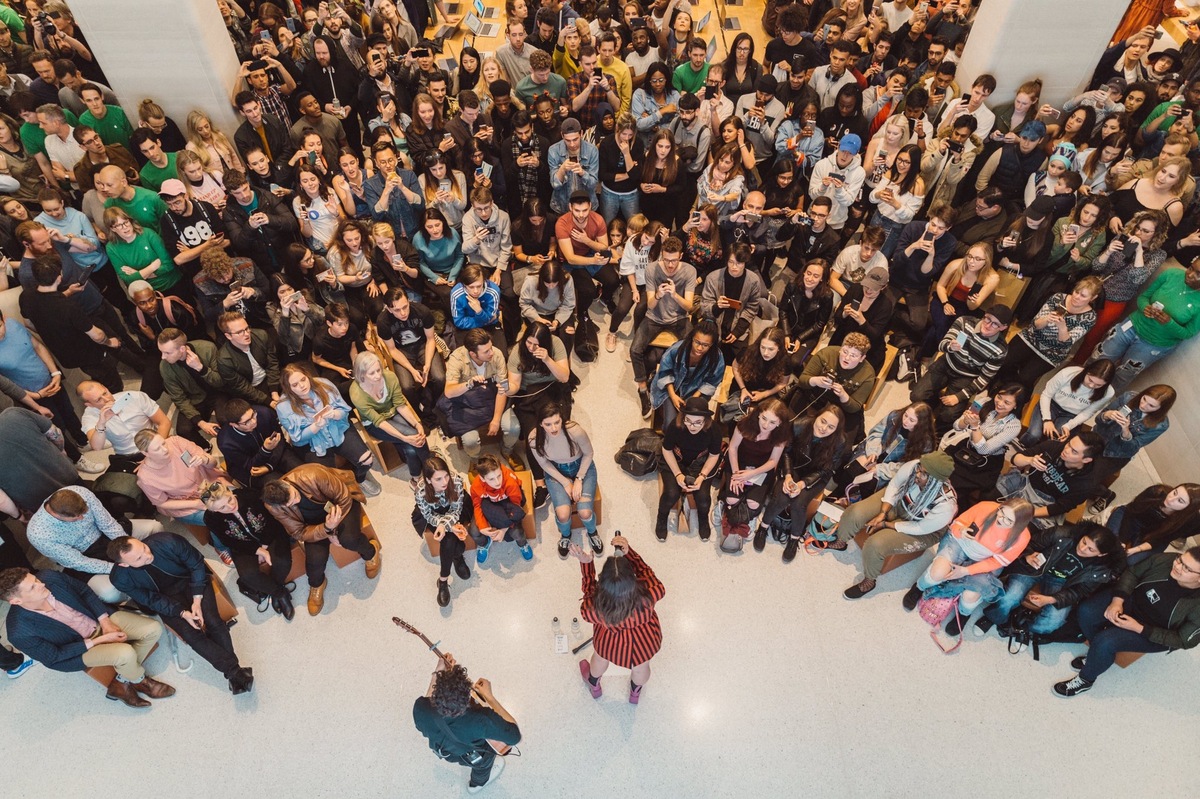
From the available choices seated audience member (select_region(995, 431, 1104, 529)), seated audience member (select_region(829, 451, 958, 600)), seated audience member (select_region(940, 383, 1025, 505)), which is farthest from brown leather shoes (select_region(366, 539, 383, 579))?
seated audience member (select_region(995, 431, 1104, 529))

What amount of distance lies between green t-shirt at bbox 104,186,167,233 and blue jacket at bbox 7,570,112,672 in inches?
98.9

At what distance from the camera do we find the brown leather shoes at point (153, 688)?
13.1 feet

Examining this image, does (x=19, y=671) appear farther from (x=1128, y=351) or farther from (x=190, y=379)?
(x=1128, y=351)

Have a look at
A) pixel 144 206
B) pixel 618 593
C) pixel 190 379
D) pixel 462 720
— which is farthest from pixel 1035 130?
pixel 144 206

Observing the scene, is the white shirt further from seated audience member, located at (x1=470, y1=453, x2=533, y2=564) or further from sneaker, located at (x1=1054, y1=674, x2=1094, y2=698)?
sneaker, located at (x1=1054, y1=674, x2=1094, y2=698)

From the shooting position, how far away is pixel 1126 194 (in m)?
5.02

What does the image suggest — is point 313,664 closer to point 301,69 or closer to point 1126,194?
point 301,69

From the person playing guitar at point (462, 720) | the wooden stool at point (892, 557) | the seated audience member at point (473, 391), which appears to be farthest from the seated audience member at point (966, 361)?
the person playing guitar at point (462, 720)

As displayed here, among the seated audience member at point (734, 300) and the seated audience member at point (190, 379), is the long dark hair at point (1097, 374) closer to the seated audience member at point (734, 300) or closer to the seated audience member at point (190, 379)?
the seated audience member at point (734, 300)

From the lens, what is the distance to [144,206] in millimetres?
4957

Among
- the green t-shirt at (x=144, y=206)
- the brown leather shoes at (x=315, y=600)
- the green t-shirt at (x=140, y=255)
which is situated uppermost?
the green t-shirt at (x=144, y=206)

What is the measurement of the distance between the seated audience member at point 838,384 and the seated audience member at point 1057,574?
47.1 inches

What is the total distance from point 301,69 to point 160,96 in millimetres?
1109

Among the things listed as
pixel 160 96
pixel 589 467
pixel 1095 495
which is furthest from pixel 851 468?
pixel 160 96
